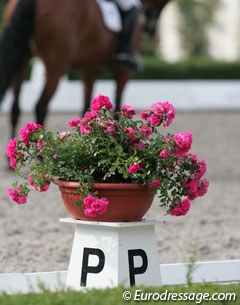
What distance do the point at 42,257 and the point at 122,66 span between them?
6071 millimetres

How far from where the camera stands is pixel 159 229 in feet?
22.1

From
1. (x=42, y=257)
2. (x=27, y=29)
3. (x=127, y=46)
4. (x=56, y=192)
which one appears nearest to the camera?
(x=42, y=257)

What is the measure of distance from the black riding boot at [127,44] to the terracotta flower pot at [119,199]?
282 inches

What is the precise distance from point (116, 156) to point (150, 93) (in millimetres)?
16644

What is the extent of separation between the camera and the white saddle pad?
10.9 meters

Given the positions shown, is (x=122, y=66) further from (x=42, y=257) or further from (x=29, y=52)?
(x=42, y=257)

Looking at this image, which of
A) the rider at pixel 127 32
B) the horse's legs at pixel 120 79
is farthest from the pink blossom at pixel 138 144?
the horse's legs at pixel 120 79

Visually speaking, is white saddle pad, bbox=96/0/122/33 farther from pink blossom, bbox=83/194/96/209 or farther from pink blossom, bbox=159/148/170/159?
pink blossom, bbox=83/194/96/209

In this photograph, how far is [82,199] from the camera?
397 centimetres

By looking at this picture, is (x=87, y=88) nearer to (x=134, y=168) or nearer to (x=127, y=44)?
(x=127, y=44)

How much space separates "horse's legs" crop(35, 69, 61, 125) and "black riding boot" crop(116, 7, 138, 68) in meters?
1.53

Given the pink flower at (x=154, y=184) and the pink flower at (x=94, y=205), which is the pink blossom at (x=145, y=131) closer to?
the pink flower at (x=154, y=184)

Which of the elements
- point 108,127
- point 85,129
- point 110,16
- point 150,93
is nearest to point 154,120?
point 108,127

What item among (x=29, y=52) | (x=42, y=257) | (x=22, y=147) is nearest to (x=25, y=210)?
(x=42, y=257)
